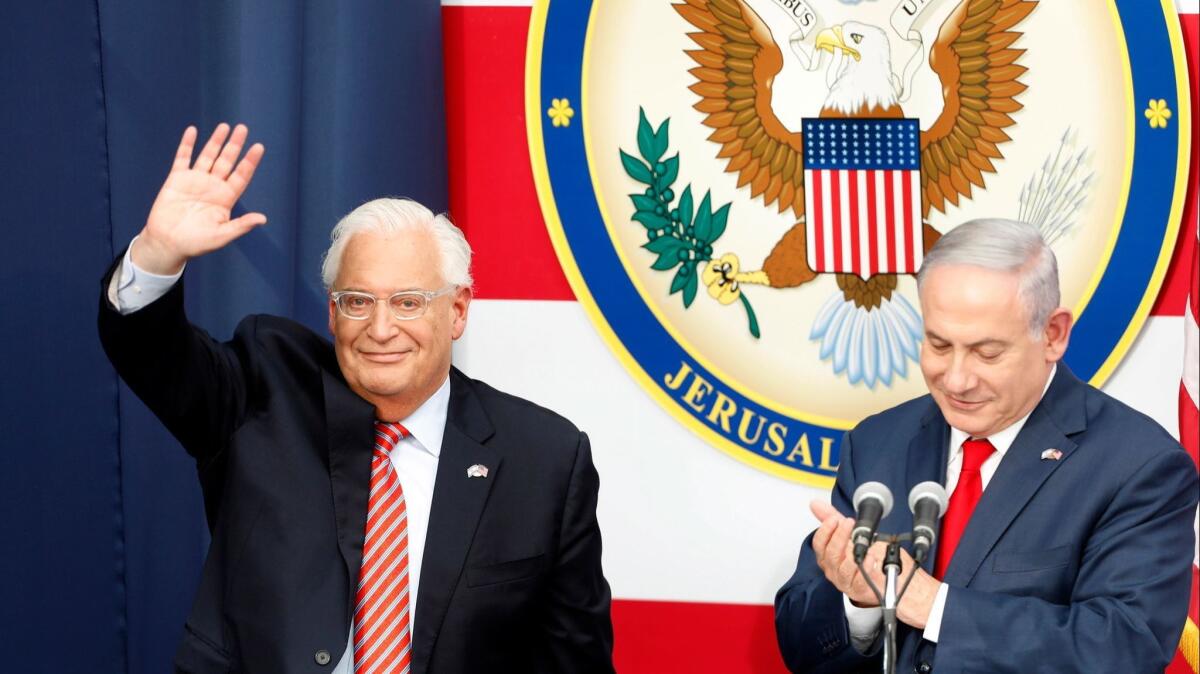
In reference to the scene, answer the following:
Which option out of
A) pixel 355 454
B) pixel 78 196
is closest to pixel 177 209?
pixel 355 454

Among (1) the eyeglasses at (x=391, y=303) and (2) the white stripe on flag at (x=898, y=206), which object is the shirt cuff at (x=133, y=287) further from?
(2) the white stripe on flag at (x=898, y=206)

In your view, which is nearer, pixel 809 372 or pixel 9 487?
pixel 9 487

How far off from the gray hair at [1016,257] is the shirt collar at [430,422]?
0.83 m

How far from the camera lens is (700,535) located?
329cm

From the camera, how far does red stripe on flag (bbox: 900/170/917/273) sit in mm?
3166

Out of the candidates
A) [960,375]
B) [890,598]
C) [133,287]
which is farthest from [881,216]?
[133,287]

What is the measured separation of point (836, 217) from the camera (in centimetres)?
319

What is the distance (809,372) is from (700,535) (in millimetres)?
452

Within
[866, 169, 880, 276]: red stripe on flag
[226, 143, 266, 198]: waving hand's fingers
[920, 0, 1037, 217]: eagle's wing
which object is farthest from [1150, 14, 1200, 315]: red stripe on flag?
[226, 143, 266, 198]: waving hand's fingers

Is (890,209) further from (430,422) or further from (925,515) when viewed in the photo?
(925,515)

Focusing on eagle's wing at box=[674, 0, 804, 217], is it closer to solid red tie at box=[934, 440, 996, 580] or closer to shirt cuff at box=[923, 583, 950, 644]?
solid red tie at box=[934, 440, 996, 580]

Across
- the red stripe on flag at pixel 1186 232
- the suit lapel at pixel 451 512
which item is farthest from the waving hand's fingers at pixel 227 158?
the red stripe on flag at pixel 1186 232

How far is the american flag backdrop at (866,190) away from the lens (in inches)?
125

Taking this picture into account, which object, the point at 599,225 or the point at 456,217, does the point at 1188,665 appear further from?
the point at 456,217
